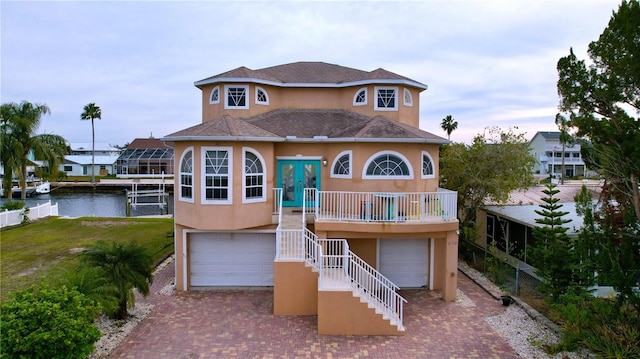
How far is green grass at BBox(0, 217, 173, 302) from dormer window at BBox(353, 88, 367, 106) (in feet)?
35.3

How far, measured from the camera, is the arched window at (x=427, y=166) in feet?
47.1

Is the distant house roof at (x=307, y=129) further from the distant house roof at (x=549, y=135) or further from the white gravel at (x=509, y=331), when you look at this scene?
the distant house roof at (x=549, y=135)

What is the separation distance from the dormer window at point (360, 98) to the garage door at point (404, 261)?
19.5 ft

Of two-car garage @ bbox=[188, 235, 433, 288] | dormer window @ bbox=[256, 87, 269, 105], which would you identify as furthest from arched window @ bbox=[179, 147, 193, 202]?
dormer window @ bbox=[256, 87, 269, 105]

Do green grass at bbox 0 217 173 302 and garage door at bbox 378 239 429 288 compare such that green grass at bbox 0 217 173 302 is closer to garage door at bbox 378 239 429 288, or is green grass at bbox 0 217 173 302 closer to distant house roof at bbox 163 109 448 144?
distant house roof at bbox 163 109 448 144

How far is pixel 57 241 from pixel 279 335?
16747 millimetres

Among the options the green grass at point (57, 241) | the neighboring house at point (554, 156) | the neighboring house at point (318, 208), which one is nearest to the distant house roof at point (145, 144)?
the green grass at point (57, 241)

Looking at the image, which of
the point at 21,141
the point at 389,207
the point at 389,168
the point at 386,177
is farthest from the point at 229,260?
the point at 21,141

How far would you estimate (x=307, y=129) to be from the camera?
51.5ft

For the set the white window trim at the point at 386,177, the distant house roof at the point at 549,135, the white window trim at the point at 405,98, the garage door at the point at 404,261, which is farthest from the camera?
the distant house roof at the point at 549,135

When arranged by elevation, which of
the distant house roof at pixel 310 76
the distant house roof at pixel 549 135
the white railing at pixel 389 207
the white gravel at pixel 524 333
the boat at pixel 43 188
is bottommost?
the white gravel at pixel 524 333

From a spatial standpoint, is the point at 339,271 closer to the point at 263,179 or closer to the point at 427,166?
the point at 263,179

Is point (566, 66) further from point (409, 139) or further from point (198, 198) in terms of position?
point (198, 198)

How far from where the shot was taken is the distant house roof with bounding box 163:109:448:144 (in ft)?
42.8
